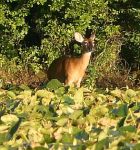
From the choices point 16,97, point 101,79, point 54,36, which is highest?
point 16,97

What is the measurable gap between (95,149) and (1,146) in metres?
0.51

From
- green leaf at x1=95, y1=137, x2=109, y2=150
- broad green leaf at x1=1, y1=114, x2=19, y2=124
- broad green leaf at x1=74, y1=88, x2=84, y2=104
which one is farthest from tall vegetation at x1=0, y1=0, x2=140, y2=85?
green leaf at x1=95, y1=137, x2=109, y2=150

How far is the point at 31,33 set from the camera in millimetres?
16312

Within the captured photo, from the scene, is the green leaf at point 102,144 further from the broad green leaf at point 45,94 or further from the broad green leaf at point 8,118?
the broad green leaf at point 45,94

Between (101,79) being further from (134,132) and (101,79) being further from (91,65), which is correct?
(134,132)

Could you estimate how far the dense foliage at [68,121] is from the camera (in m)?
3.30

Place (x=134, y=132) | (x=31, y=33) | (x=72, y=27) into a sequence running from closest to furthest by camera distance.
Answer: (x=134, y=132) → (x=72, y=27) → (x=31, y=33)

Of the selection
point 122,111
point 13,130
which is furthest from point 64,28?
point 13,130

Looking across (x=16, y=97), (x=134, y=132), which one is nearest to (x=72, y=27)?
(x=16, y=97)

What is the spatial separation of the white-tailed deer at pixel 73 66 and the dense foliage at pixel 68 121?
698cm

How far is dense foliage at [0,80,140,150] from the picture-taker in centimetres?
330

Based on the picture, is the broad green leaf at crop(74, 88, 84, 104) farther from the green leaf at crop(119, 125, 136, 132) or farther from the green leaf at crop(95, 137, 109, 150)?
the green leaf at crop(95, 137, 109, 150)

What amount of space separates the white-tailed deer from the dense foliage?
6.98 meters

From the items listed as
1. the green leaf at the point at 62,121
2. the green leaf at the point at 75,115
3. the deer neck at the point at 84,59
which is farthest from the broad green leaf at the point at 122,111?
the deer neck at the point at 84,59
